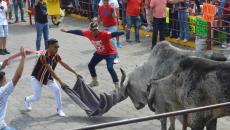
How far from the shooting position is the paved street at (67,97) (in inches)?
396

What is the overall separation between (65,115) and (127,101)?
151 centimetres

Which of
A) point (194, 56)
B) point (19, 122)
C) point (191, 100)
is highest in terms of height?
point (194, 56)

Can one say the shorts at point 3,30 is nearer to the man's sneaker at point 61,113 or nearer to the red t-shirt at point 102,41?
the red t-shirt at point 102,41

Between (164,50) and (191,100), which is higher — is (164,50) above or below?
above

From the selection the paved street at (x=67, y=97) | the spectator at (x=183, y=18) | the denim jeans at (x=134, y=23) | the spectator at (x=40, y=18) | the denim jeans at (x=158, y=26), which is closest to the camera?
the paved street at (x=67, y=97)

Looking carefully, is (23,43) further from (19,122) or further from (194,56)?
(194,56)

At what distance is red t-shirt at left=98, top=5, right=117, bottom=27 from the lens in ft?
48.0

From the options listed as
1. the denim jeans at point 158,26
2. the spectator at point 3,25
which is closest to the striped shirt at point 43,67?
the spectator at point 3,25

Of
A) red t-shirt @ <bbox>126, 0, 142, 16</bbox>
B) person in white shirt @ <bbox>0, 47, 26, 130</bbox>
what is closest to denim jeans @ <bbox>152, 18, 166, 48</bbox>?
red t-shirt @ <bbox>126, 0, 142, 16</bbox>

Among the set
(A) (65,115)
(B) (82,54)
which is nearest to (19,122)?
(A) (65,115)

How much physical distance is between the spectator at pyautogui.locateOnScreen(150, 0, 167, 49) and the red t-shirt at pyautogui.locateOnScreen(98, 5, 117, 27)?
63.5 inches

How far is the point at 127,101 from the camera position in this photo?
1133 cm

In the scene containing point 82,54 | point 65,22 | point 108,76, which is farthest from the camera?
point 65,22

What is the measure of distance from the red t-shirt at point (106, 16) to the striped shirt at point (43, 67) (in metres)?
4.43
